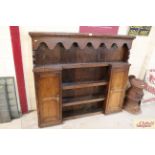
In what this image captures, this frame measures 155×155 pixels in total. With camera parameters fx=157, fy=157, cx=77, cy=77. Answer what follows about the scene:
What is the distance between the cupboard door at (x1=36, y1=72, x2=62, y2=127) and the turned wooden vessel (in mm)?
1099

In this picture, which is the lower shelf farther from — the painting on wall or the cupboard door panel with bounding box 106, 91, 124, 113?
the painting on wall

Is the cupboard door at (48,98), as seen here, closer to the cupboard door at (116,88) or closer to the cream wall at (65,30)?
the cream wall at (65,30)

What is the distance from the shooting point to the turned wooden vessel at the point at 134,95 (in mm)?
2305

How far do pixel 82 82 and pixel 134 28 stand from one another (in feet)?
3.23

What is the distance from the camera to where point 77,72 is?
205 centimetres

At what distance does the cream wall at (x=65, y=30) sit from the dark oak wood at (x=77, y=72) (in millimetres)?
194

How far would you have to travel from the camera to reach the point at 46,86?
180 cm

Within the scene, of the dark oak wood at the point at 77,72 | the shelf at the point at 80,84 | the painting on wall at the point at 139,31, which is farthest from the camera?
the painting on wall at the point at 139,31

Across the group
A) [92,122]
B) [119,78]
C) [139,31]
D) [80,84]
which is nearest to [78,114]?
[92,122]

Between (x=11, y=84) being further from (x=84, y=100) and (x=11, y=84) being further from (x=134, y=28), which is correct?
(x=134, y=28)

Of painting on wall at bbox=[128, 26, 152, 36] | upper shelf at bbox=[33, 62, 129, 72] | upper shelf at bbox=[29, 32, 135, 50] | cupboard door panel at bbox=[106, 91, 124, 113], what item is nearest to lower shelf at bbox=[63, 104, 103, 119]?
cupboard door panel at bbox=[106, 91, 124, 113]

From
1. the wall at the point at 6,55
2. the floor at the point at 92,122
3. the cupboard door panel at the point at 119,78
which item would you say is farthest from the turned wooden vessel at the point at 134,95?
the wall at the point at 6,55

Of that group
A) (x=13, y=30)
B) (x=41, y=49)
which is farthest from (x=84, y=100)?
(x=13, y=30)

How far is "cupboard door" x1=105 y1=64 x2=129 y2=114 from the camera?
2073 millimetres
